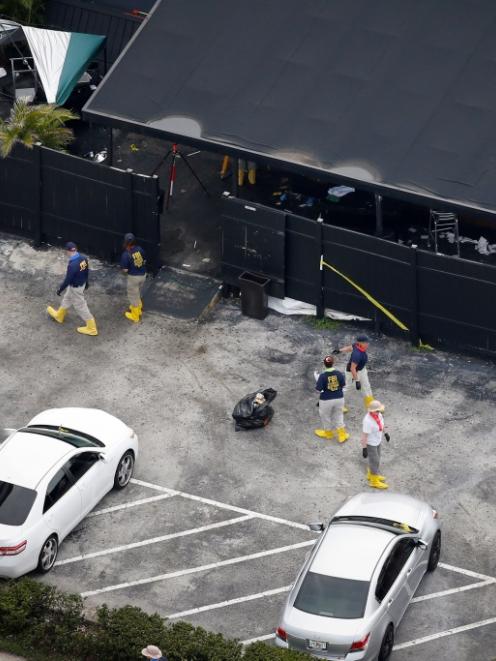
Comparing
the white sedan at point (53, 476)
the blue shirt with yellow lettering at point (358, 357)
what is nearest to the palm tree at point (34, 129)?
the white sedan at point (53, 476)

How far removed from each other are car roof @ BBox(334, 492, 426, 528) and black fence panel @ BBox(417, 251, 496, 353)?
560 cm

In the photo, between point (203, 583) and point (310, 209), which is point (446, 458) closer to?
point (203, 583)

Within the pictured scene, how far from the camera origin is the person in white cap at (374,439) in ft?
78.7

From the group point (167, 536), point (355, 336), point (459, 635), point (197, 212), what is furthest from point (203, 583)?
point (197, 212)

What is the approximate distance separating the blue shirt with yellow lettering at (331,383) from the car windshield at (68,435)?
390cm

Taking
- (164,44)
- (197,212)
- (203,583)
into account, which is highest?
(164,44)

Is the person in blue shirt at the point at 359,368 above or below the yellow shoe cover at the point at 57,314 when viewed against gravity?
above

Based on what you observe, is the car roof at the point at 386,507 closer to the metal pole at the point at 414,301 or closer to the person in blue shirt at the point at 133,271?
the metal pole at the point at 414,301

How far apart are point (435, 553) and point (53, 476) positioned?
19.7ft

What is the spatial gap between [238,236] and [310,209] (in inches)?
125

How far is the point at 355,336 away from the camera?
94.2 ft

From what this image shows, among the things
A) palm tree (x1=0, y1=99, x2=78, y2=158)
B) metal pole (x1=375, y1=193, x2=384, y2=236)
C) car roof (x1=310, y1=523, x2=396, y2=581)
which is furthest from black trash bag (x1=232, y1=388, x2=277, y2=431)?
palm tree (x1=0, y1=99, x2=78, y2=158)

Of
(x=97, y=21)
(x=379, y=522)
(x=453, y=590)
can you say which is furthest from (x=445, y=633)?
(x=97, y=21)

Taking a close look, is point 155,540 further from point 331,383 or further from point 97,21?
point 97,21
